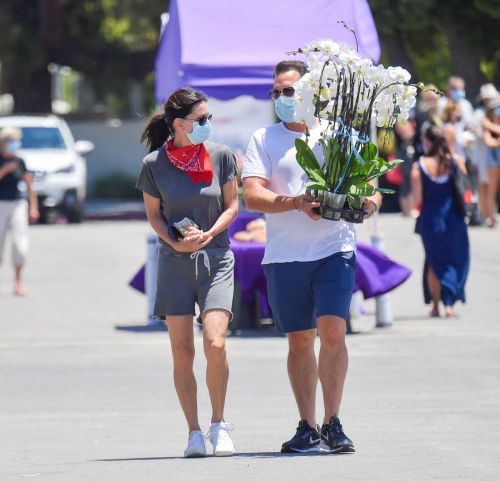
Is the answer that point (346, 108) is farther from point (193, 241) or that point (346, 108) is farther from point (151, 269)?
point (151, 269)

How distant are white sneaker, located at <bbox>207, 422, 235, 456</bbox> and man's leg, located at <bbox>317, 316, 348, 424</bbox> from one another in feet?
1.65

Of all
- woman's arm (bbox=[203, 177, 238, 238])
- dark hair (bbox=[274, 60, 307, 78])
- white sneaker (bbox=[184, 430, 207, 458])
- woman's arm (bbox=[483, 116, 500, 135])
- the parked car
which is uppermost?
dark hair (bbox=[274, 60, 307, 78])

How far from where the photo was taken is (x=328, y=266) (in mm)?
7910

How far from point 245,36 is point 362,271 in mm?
2422

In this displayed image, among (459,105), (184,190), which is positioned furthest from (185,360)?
(459,105)

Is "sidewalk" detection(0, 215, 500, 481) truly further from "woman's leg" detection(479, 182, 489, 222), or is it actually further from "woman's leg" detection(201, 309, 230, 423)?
"woman's leg" detection(479, 182, 489, 222)

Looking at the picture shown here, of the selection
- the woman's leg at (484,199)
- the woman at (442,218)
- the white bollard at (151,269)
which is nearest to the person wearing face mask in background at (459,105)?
the woman's leg at (484,199)

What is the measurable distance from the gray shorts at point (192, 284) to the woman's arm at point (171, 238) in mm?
84

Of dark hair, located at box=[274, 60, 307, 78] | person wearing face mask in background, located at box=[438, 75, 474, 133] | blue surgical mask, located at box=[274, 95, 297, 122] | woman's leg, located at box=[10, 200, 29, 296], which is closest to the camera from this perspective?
blue surgical mask, located at box=[274, 95, 297, 122]

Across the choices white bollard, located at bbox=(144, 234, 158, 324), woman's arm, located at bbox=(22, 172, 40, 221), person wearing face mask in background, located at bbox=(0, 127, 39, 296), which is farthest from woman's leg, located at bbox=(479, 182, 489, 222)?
white bollard, located at bbox=(144, 234, 158, 324)

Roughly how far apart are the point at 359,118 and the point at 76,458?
2253 millimetres

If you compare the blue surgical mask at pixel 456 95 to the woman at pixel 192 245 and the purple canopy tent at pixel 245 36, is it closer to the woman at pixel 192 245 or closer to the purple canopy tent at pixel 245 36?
the purple canopy tent at pixel 245 36

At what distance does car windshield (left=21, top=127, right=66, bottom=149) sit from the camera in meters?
29.0

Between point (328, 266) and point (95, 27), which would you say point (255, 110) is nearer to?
point (95, 27)
